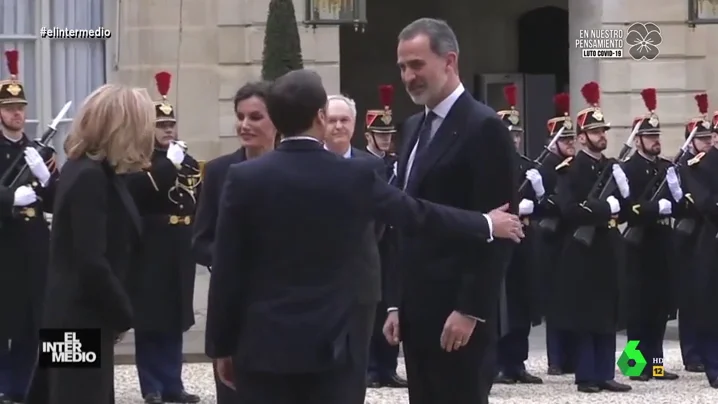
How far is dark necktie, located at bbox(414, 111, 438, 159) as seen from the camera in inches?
222

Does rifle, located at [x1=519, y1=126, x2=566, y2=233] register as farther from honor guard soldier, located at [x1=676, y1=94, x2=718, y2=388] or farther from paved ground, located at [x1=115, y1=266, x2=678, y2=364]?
paved ground, located at [x1=115, y1=266, x2=678, y2=364]

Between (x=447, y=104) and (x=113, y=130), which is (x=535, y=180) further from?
(x=113, y=130)

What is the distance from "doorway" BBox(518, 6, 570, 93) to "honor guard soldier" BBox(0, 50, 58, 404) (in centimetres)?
1017

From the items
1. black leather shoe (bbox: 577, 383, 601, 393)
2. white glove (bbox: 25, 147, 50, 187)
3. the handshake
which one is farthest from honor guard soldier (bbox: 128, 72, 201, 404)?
the handshake

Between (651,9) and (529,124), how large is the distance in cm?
277

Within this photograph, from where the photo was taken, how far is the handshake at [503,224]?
5.27 metres

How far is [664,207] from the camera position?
10.7 metres

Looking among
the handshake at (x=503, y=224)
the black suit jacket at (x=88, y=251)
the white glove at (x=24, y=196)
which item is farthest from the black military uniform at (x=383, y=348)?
the handshake at (x=503, y=224)

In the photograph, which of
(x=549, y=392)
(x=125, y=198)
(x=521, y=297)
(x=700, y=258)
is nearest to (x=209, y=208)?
(x=125, y=198)

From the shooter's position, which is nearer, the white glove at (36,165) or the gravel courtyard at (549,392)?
the white glove at (36,165)

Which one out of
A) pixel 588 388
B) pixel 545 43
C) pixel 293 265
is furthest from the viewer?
pixel 545 43

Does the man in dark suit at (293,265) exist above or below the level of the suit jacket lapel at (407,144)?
below

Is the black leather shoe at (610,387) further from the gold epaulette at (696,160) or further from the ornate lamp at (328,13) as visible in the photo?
the ornate lamp at (328,13)

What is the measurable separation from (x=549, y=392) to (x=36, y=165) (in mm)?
3491
